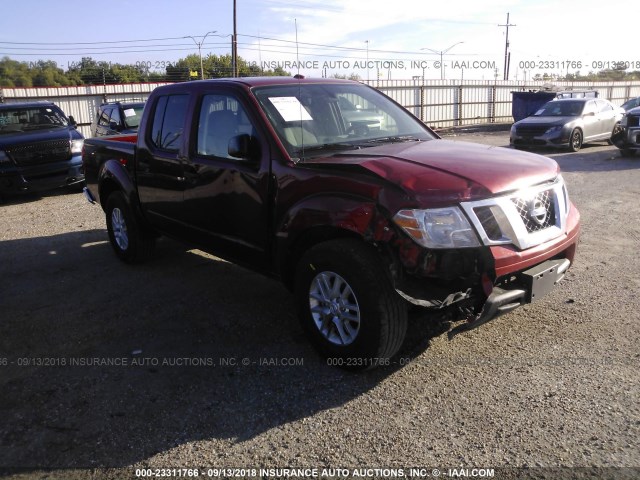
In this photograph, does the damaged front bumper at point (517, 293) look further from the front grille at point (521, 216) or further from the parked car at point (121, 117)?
the parked car at point (121, 117)

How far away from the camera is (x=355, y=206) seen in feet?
10.8

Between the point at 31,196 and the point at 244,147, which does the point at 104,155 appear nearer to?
the point at 244,147

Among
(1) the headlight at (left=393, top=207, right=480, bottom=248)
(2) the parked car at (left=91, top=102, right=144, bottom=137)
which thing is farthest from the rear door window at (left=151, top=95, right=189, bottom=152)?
(2) the parked car at (left=91, top=102, right=144, bottom=137)

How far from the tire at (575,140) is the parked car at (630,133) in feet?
4.77

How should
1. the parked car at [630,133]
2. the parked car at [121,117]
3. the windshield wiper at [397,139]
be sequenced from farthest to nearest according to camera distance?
the parked car at [630,133] → the parked car at [121,117] → the windshield wiper at [397,139]

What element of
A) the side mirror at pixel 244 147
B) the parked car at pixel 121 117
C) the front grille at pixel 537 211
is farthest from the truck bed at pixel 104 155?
the parked car at pixel 121 117

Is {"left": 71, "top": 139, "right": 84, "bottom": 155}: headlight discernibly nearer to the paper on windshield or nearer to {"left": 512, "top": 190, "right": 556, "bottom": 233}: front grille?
the paper on windshield

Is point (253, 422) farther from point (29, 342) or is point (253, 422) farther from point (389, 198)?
point (29, 342)

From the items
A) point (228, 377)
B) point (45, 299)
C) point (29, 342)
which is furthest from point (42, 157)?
point (228, 377)

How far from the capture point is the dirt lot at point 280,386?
9.31ft

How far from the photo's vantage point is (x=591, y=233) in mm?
6754

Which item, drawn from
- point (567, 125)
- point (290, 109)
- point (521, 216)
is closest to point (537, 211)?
point (521, 216)

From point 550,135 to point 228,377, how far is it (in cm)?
1406

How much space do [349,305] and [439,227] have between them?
764 mm
